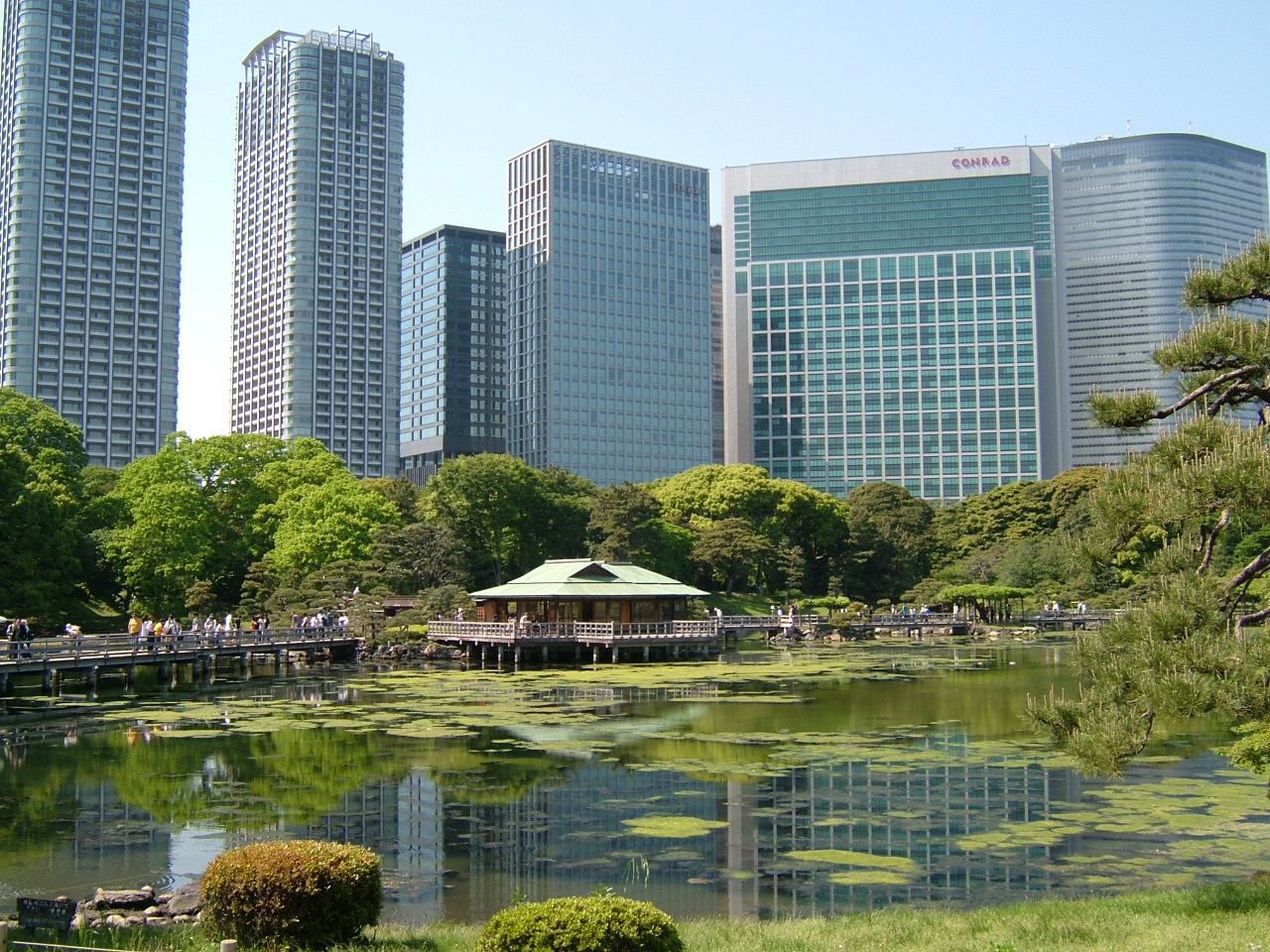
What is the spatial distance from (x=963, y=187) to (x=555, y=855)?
151601mm

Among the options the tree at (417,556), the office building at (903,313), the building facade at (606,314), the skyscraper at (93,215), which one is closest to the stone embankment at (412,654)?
the tree at (417,556)

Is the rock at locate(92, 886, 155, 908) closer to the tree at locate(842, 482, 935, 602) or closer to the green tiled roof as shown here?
the green tiled roof

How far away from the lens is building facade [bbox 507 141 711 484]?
16538 cm

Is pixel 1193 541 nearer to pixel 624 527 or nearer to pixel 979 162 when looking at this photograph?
pixel 624 527

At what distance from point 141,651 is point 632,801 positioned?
31.2m

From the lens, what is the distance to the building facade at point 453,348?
172750 millimetres

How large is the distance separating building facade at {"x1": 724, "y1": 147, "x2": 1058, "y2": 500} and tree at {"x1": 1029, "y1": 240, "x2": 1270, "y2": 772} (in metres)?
141

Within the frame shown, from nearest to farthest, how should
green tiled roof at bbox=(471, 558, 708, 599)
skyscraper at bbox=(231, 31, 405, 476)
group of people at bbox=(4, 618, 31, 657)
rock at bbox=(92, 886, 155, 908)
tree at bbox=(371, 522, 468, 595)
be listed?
1. rock at bbox=(92, 886, 155, 908)
2. group of people at bbox=(4, 618, 31, 657)
3. green tiled roof at bbox=(471, 558, 708, 599)
4. tree at bbox=(371, 522, 468, 595)
5. skyscraper at bbox=(231, 31, 405, 476)

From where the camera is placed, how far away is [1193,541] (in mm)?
12508

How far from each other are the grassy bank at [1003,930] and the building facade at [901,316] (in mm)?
141027

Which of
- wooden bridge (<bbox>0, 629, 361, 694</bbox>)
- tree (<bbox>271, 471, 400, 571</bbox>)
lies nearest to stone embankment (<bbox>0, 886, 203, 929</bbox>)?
wooden bridge (<bbox>0, 629, 361, 694</bbox>)

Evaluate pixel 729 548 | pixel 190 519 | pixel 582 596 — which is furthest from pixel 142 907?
pixel 729 548

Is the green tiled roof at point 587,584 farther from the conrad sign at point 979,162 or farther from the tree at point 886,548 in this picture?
the conrad sign at point 979,162

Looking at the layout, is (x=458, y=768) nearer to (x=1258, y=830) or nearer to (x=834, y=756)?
(x=834, y=756)
